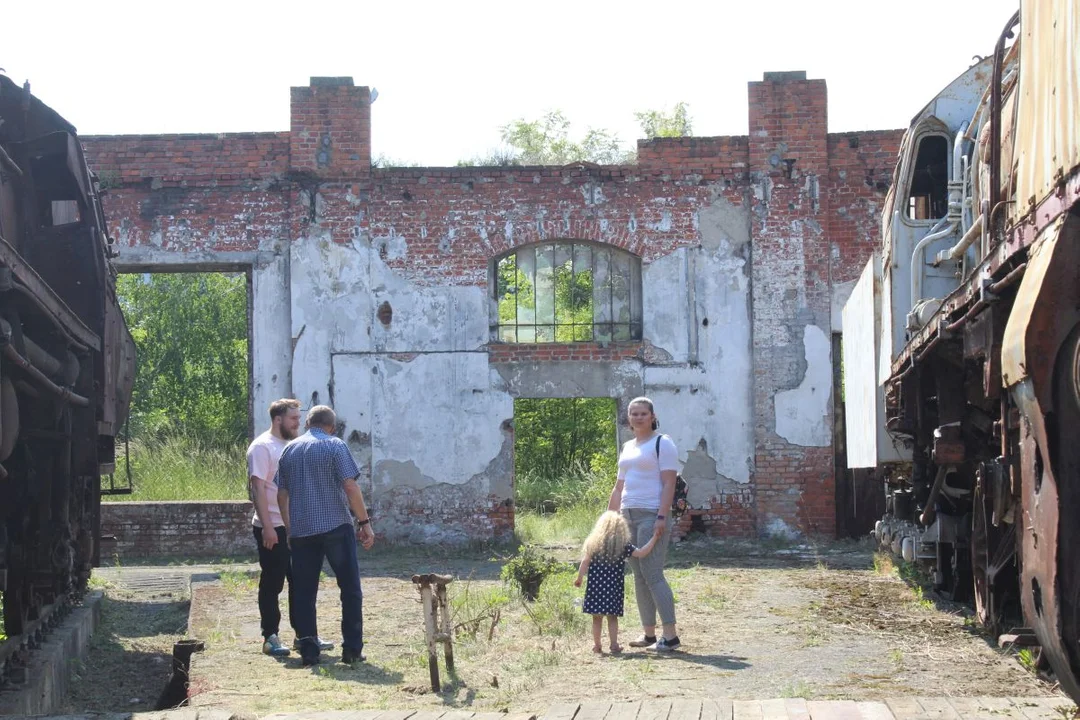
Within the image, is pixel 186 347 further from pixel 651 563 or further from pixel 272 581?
pixel 651 563

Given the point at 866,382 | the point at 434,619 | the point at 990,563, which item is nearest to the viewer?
the point at 434,619

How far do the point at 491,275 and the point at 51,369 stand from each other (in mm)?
9568

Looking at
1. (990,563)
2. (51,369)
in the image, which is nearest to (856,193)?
(990,563)

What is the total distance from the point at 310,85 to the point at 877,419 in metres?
9.64

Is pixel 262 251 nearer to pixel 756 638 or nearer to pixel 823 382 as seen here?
pixel 823 382

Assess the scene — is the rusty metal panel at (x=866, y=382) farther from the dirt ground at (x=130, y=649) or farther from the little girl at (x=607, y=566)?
the dirt ground at (x=130, y=649)

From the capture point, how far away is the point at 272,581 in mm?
8500

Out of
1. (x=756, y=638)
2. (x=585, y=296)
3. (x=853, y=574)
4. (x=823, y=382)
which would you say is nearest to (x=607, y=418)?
(x=585, y=296)

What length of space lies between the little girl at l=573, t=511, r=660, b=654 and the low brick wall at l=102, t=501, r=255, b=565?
973 cm

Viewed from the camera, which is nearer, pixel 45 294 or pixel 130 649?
pixel 45 294

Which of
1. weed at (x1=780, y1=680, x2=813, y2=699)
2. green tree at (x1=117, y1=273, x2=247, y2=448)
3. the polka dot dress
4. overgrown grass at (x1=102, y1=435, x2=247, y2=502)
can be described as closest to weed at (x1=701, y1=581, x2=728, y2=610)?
the polka dot dress

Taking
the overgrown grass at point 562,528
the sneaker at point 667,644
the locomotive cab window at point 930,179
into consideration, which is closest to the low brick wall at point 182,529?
the overgrown grass at point 562,528

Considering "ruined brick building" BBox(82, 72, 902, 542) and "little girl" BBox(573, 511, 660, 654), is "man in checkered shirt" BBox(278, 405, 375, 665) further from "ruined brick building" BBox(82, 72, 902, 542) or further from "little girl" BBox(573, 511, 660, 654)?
"ruined brick building" BBox(82, 72, 902, 542)

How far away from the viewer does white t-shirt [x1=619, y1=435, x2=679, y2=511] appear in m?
8.10
